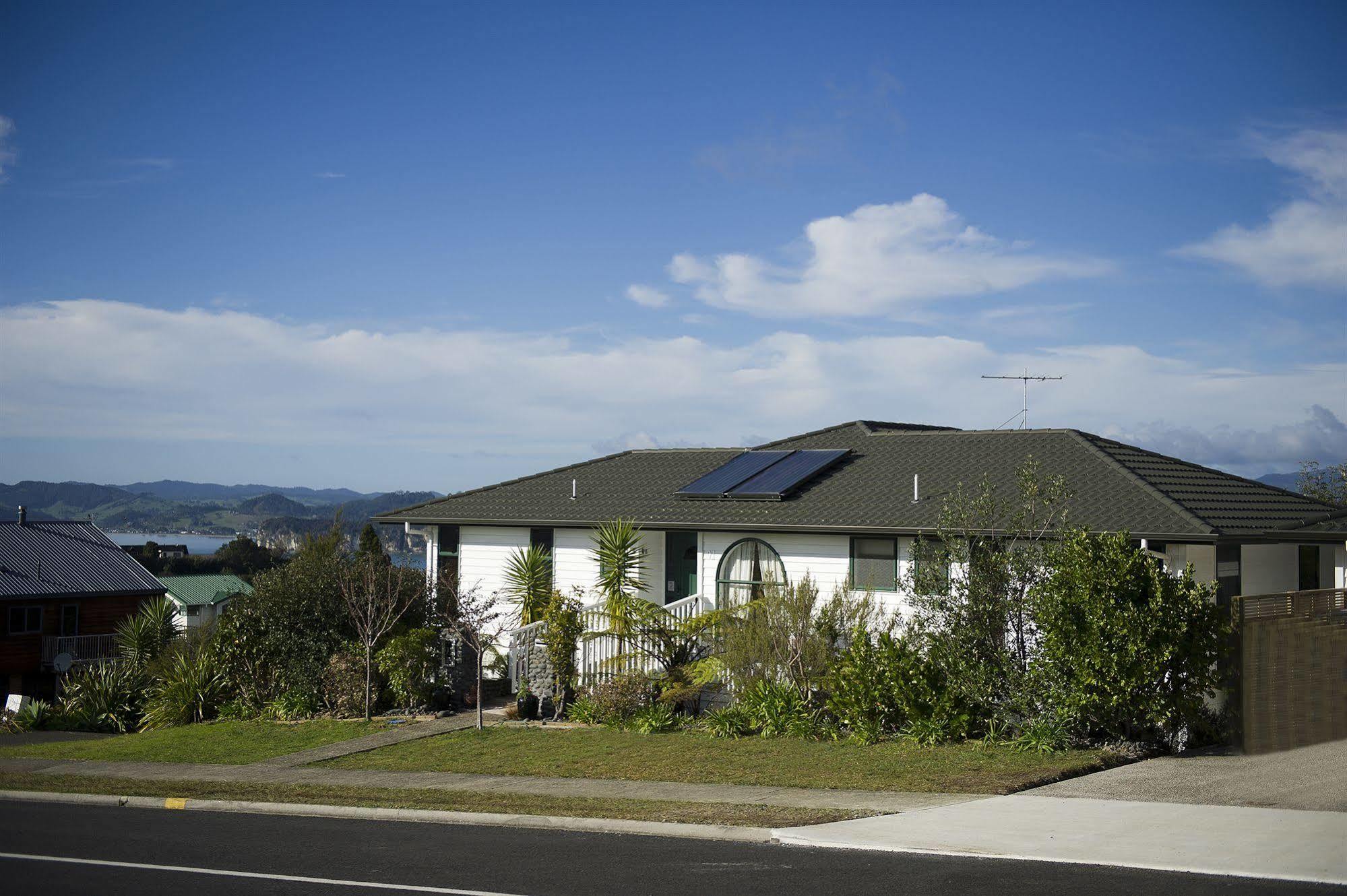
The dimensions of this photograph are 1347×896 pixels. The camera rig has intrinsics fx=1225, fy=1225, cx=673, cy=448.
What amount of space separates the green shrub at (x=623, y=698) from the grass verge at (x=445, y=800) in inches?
200

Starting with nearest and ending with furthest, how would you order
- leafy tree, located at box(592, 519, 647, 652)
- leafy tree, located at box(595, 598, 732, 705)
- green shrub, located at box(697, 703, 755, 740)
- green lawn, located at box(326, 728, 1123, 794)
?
1. green lawn, located at box(326, 728, 1123, 794)
2. green shrub, located at box(697, 703, 755, 740)
3. leafy tree, located at box(595, 598, 732, 705)
4. leafy tree, located at box(592, 519, 647, 652)

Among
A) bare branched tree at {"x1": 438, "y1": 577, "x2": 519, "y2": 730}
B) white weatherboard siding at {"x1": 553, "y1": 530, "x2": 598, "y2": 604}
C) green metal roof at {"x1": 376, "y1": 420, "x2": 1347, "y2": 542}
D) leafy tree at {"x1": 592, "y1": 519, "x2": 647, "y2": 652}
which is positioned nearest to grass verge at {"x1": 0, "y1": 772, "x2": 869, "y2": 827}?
bare branched tree at {"x1": 438, "y1": 577, "x2": 519, "y2": 730}

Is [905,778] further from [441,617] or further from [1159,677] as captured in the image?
[441,617]

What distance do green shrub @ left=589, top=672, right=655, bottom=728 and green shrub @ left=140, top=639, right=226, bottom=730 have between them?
27.5ft

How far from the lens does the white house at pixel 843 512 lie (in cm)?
1884

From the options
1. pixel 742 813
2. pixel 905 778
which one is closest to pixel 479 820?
pixel 742 813

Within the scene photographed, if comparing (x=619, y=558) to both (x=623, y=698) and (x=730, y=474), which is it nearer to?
(x=623, y=698)

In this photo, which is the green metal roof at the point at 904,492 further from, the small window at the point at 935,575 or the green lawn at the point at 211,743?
the green lawn at the point at 211,743

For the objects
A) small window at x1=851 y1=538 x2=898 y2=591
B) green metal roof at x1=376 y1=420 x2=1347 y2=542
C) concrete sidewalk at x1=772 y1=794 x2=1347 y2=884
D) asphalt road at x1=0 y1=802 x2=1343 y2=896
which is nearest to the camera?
asphalt road at x1=0 y1=802 x2=1343 y2=896

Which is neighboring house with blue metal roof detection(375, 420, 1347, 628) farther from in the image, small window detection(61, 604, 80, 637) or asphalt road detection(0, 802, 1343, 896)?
small window detection(61, 604, 80, 637)

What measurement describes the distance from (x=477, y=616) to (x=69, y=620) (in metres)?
28.2

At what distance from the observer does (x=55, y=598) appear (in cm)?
4338

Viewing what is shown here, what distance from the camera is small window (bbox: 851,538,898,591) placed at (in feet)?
66.0

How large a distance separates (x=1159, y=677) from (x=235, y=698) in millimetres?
16401
